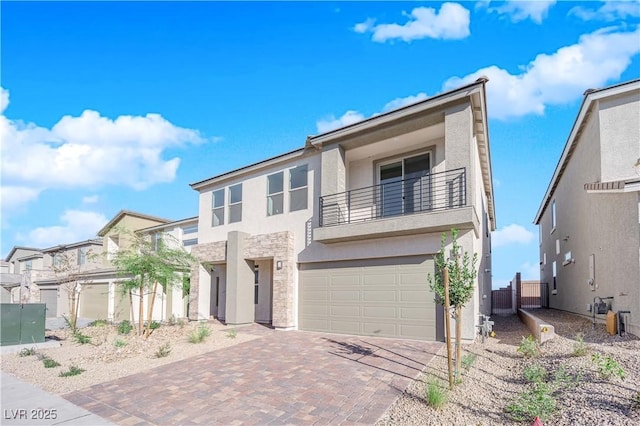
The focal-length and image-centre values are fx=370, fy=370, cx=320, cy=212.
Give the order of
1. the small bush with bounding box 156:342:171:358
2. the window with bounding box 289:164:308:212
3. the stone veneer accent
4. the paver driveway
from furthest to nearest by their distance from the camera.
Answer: the window with bounding box 289:164:308:212 < the stone veneer accent < the small bush with bounding box 156:342:171:358 < the paver driveway

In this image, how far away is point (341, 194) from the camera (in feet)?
44.4

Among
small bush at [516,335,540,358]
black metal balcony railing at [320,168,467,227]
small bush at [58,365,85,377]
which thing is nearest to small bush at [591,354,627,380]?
small bush at [516,335,540,358]

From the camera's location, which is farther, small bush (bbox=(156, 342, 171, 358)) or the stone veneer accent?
the stone veneer accent

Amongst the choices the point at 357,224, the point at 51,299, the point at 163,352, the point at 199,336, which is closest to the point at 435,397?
the point at 357,224

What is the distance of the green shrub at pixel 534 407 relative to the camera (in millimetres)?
5203

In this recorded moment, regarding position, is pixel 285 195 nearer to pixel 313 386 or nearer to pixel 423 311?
pixel 423 311

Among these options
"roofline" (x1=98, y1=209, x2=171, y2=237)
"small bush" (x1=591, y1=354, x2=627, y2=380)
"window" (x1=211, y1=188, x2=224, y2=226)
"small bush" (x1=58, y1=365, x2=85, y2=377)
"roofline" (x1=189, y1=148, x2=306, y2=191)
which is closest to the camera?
"small bush" (x1=591, y1=354, x2=627, y2=380)

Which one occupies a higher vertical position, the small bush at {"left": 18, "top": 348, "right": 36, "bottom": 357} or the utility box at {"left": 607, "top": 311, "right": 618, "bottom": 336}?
the utility box at {"left": 607, "top": 311, "right": 618, "bottom": 336}

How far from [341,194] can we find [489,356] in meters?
7.07

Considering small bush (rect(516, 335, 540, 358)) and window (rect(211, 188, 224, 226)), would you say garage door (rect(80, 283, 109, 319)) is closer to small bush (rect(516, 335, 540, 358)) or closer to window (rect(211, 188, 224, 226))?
window (rect(211, 188, 224, 226))

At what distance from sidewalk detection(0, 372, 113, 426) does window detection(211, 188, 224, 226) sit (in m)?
10.9

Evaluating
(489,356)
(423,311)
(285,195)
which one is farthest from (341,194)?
(489,356)

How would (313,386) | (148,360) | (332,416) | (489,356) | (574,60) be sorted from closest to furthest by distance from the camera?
(332,416)
(313,386)
(489,356)
(148,360)
(574,60)

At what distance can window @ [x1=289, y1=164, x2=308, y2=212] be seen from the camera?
14883 millimetres
